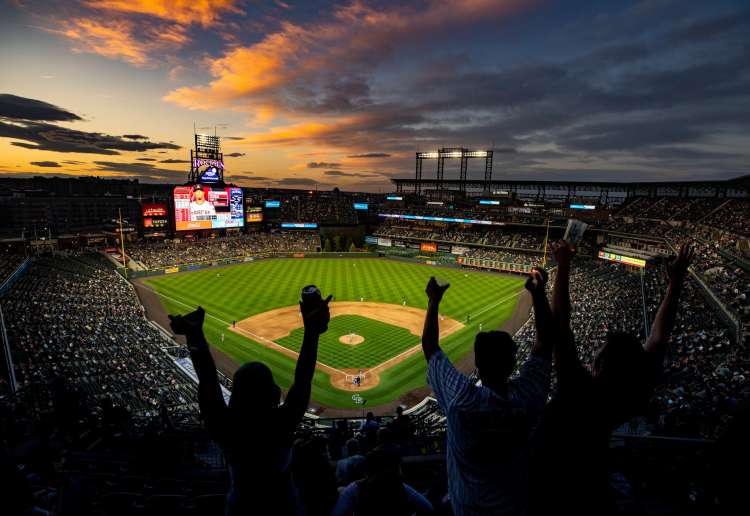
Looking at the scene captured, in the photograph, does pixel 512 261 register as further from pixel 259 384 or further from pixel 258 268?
pixel 259 384

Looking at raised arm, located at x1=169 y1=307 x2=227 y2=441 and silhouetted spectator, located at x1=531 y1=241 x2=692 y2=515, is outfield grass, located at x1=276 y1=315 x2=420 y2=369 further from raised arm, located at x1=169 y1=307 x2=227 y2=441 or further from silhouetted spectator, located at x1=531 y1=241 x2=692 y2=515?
silhouetted spectator, located at x1=531 y1=241 x2=692 y2=515

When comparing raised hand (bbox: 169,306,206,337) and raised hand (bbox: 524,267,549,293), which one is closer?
raised hand (bbox: 169,306,206,337)

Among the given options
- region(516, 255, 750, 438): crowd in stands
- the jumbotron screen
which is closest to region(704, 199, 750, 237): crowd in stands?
region(516, 255, 750, 438): crowd in stands

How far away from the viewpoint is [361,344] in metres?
29.1

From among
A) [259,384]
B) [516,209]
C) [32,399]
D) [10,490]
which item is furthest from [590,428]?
[516,209]

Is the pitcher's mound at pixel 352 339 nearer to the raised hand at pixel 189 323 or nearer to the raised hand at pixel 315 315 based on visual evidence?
the raised hand at pixel 315 315

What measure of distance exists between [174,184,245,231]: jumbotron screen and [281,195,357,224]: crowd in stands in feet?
55.8

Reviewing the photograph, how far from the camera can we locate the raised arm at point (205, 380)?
218 cm

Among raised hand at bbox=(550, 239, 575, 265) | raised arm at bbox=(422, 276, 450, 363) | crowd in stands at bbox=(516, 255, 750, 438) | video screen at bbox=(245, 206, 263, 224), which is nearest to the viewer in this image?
raised arm at bbox=(422, 276, 450, 363)

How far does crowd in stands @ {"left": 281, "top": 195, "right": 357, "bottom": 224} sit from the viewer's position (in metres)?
80.7

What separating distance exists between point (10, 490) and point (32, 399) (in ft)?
55.3

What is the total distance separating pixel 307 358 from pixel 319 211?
85.1 meters

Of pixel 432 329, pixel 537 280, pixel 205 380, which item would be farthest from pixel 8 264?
pixel 537 280

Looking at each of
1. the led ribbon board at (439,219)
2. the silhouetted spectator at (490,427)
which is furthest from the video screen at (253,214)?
the silhouetted spectator at (490,427)
